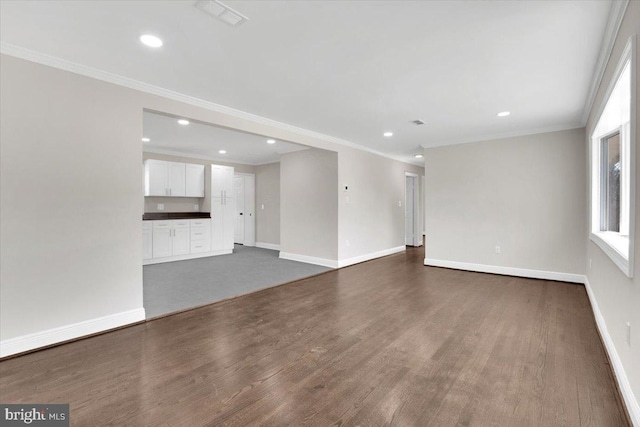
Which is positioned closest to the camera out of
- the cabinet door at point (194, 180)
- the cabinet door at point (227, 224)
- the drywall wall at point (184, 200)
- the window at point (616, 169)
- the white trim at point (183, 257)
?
the window at point (616, 169)

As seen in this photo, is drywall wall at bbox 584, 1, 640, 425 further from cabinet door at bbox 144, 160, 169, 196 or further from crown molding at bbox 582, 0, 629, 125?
cabinet door at bbox 144, 160, 169, 196

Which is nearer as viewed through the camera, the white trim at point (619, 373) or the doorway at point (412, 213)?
the white trim at point (619, 373)

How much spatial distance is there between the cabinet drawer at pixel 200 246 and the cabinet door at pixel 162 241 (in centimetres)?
50

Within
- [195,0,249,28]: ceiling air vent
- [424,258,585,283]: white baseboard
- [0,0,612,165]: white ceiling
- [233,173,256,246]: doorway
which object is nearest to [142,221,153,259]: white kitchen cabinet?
[233,173,256,246]: doorway

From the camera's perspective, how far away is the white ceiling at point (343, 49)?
6.29 feet

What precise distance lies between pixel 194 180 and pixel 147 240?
1790 mm

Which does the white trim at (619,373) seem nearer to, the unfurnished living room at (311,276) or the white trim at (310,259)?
the unfurnished living room at (311,276)

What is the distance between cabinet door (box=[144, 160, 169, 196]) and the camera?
6.36 metres

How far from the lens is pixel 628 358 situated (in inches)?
70.3

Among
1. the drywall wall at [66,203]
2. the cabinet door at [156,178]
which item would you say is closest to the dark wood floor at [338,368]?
the drywall wall at [66,203]

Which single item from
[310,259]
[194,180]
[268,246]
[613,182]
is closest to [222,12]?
[613,182]

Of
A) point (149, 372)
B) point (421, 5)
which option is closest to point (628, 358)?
point (421, 5)

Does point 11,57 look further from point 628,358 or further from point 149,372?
point 628,358

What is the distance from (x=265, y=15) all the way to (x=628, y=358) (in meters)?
3.14
